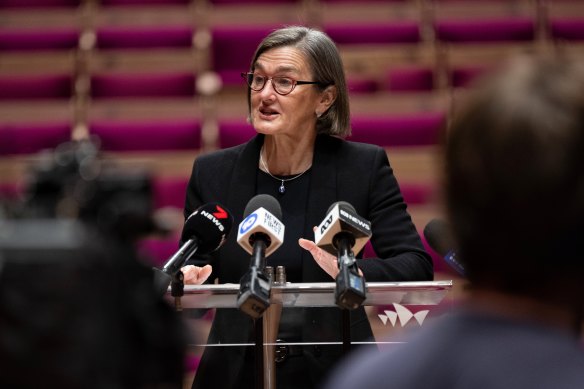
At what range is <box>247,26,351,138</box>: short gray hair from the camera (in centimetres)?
131

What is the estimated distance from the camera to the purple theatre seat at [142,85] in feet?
8.82

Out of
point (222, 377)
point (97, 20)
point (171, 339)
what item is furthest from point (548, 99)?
point (97, 20)

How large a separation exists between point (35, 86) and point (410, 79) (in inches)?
44.5

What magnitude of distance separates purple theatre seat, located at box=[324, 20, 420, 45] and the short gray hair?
153 cm

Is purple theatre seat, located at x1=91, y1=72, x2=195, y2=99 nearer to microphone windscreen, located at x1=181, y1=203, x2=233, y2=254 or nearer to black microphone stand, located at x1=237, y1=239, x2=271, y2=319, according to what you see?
microphone windscreen, located at x1=181, y1=203, x2=233, y2=254

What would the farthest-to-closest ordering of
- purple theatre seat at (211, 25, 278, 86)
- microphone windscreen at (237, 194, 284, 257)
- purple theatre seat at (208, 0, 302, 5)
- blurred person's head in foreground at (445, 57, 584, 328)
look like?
purple theatre seat at (208, 0, 302, 5), purple theatre seat at (211, 25, 278, 86), microphone windscreen at (237, 194, 284, 257), blurred person's head in foreground at (445, 57, 584, 328)

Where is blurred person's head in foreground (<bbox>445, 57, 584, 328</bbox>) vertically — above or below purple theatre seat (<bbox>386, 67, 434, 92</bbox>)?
above

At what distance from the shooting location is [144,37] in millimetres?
2877

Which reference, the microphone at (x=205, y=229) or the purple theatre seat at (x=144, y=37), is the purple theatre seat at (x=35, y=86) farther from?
Answer: the microphone at (x=205, y=229)

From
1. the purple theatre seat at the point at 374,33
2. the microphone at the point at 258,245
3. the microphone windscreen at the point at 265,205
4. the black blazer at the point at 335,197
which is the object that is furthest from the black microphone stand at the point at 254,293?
the purple theatre seat at the point at 374,33

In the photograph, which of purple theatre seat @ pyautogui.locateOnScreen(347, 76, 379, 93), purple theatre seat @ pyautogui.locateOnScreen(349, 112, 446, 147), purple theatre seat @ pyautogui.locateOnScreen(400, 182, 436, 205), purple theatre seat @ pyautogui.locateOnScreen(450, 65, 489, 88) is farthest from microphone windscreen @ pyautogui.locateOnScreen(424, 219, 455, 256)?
purple theatre seat @ pyautogui.locateOnScreen(450, 65, 489, 88)

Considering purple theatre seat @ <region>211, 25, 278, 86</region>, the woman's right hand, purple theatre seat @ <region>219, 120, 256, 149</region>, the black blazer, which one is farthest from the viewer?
purple theatre seat @ <region>211, 25, 278, 86</region>

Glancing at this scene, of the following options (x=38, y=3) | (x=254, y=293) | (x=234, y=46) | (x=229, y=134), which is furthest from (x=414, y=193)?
(x=38, y=3)

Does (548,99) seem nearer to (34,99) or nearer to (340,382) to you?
(340,382)
